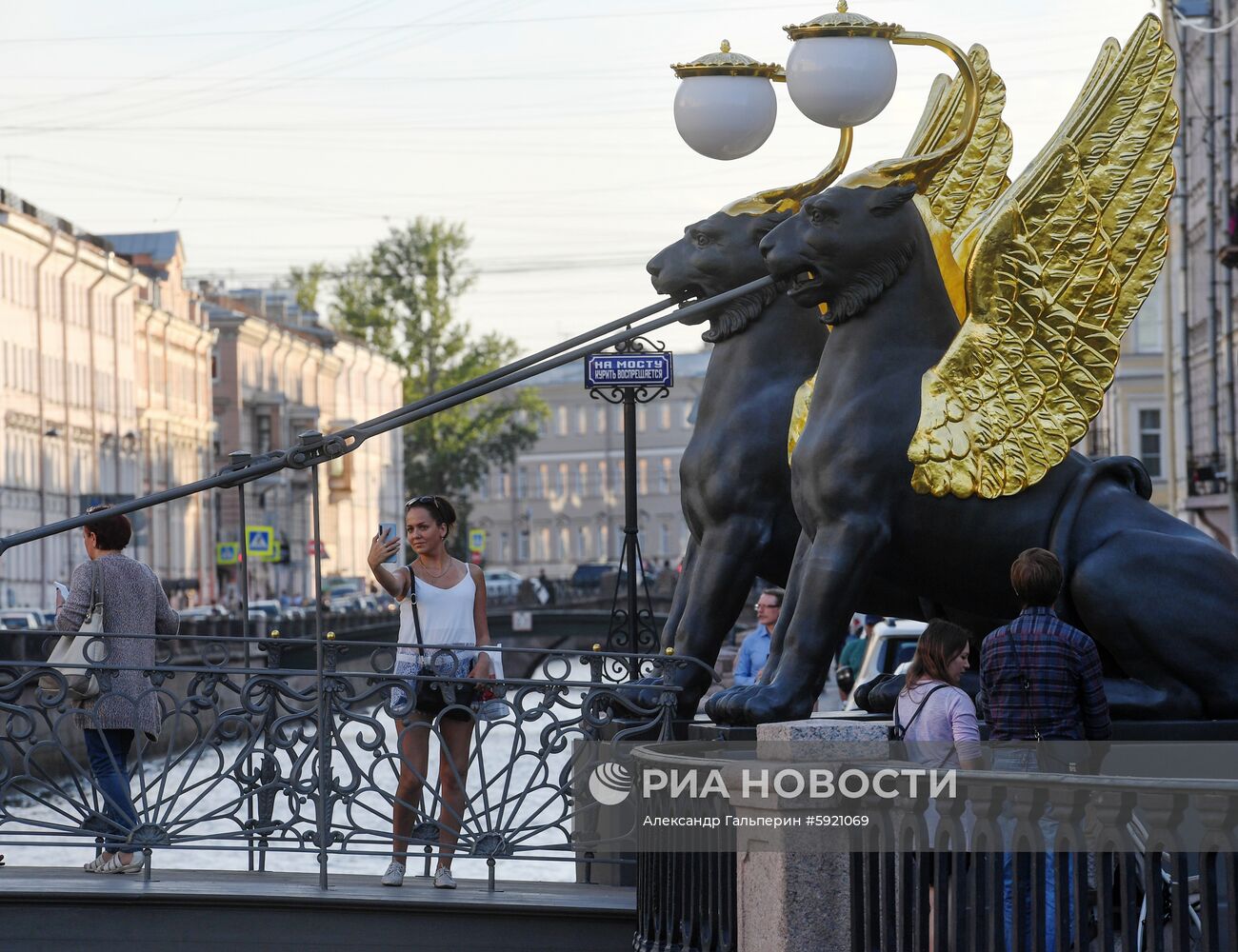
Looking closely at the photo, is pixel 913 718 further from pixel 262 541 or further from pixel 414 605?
pixel 262 541

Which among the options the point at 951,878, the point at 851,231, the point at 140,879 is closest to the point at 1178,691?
the point at 851,231

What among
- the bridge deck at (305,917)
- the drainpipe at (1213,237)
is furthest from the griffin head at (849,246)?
the drainpipe at (1213,237)

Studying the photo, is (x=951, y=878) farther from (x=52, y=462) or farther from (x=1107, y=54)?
Answer: (x=52, y=462)

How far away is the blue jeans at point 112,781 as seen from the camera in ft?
26.3

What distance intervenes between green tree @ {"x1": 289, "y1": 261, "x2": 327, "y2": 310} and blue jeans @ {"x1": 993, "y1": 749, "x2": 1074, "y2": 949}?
73.9 m

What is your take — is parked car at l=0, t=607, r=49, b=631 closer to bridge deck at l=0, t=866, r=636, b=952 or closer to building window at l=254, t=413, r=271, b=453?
bridge deck at l=0, t=866, r=636, b=952

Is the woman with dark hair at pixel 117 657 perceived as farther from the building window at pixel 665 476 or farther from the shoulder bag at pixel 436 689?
the building window at pixel 665 476

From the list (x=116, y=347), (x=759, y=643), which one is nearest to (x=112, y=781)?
(x=759, y=643)

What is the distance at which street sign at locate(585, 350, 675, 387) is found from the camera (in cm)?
1034

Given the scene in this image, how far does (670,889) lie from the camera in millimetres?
6414

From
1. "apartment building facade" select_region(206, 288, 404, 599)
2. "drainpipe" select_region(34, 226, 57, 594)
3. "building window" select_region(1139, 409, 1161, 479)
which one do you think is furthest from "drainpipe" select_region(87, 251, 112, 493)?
"building window" select_region(1139, 409, 1161, 479)

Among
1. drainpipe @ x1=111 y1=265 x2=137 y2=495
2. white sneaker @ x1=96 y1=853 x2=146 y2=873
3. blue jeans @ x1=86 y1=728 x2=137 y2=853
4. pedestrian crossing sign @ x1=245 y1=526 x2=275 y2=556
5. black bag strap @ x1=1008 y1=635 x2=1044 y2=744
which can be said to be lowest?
pedestrian crossing sign @ x1=245 y1=526 x2=275 y2=556

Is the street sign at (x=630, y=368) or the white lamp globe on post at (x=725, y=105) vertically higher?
the white lamp globe on post at (x=725, y=105)

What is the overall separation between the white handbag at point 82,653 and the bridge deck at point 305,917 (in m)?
0.68
